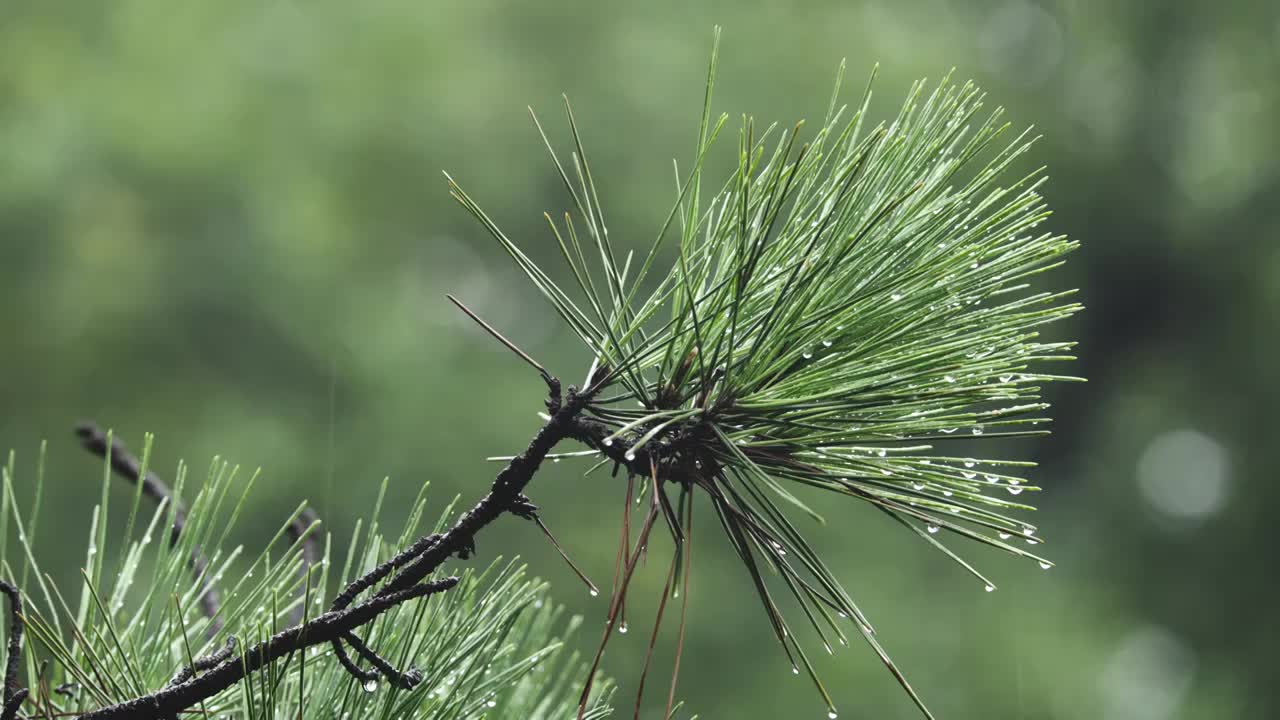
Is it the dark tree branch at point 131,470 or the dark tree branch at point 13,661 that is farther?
the dark tree branch at point 131,470

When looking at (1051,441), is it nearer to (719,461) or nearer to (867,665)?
(867,665)

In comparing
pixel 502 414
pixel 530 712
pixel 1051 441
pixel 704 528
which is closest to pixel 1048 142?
pixel 1051 441

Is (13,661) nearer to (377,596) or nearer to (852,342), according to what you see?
(377,596)

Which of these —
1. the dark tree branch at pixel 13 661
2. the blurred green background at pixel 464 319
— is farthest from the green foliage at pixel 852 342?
the blurred green background at pixel 464 319

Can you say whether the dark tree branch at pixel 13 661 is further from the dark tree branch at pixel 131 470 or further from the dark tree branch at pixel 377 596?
the dark tree branch at pixel 131 470

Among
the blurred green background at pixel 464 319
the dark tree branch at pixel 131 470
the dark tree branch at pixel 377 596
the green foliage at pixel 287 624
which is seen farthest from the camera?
the blurred green background at pixel 464 319

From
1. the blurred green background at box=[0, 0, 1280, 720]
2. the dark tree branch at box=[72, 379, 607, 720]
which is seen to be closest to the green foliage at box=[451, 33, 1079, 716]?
the dark tree branch at box=[72, 379, 607, 720]

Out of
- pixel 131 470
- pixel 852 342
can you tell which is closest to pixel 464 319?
pixel 131 470

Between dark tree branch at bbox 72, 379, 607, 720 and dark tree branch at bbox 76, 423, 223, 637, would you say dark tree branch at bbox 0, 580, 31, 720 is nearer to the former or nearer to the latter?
dark tree branch at bbox 72, 379, 607, 720
